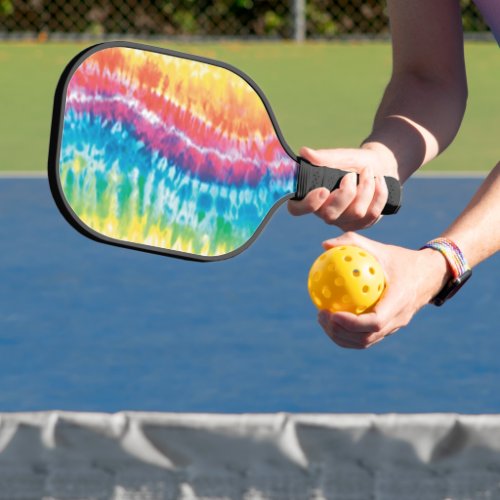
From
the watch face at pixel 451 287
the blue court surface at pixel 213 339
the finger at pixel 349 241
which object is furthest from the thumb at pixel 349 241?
the blue court surface at pixel 213 339

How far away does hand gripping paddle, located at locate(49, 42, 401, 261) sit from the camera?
213 centimetres

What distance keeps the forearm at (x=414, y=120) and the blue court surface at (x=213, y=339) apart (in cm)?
163

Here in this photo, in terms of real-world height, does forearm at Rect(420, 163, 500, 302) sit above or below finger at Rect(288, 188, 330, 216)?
above

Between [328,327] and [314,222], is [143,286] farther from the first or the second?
[328,327]

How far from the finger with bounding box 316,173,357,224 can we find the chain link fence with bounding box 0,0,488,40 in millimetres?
10842

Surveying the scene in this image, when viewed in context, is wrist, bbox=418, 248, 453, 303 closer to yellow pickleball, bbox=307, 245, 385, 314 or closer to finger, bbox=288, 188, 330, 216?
yellow pickleball, bbox=307, 245, 385, 314

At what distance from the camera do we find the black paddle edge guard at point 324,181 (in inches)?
95.8

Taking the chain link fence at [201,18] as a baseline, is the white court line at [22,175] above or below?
above

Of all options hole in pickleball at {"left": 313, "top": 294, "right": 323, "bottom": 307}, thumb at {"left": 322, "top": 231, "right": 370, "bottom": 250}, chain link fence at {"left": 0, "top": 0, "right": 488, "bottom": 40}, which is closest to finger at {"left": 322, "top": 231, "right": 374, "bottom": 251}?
thumb at {"left": 322, "top": 231, "right": 370, "bottom": 250}

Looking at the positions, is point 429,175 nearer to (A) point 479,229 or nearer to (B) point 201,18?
(A) point 479,229

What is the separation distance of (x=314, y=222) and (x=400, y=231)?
0.45m

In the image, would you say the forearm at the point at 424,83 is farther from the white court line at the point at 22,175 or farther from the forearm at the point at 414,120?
the white court line at the point at 22,175

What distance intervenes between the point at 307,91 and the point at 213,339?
5624 mm

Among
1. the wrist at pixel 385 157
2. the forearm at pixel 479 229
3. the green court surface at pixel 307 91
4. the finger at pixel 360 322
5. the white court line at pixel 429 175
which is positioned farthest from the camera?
the green court surface at pixel 307 91
